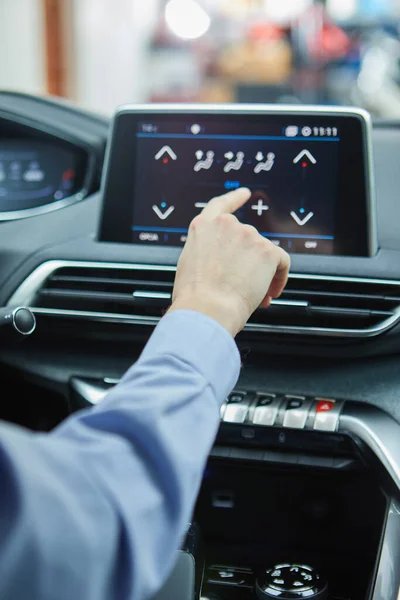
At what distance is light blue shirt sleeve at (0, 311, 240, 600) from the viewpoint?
0.51 meters

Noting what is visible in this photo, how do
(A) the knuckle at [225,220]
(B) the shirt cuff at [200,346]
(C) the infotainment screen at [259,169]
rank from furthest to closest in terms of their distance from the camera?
(C) the infotainment screen at [259,169] → (A) the knuckle at [225,220] → (B) the shirt cuff at [200,346]

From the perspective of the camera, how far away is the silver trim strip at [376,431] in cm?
110

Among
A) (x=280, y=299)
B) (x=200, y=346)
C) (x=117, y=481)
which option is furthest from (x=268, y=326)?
(x=117, y=481)

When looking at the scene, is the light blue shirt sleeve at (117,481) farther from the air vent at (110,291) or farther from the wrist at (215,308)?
the air vent at (110,291)

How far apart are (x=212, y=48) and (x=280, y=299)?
32.8 feet

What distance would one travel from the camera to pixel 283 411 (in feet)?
→ 3.79

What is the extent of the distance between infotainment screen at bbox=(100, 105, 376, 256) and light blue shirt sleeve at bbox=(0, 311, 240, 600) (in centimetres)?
52

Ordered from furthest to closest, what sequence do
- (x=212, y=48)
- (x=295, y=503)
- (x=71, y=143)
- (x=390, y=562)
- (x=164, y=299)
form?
1. (x=212, y=48)
2. (x=71, y=143)
3. (x=295, y=503)
4. (x=164, y=299)
5. (x=390, y=562)

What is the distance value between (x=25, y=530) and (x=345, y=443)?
731 millimetres

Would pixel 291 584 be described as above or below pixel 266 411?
below

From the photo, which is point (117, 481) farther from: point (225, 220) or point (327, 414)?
point (327, 414)

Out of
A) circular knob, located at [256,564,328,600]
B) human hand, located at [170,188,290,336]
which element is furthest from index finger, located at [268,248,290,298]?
circular knob, located at [256,564,328,600]

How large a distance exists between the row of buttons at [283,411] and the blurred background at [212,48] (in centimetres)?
678

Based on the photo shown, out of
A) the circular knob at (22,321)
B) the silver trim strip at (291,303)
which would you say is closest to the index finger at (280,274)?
the silver trim strip at (291,303)
